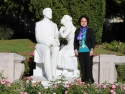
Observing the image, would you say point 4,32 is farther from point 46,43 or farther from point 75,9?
point 46,43

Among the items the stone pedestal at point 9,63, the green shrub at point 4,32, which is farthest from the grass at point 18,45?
the stone pedestal at point 9,63

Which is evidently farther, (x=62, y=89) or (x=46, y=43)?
(x=46, y=43)

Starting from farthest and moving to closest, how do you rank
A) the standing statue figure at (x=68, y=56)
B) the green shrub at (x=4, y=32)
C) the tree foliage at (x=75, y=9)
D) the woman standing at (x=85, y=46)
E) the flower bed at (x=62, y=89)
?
the green shrub at (x=4, y=32) < the tree foliage at (x=75, y=9) < the standing statue figure at (x=68, y=56) < the woman standing at (x=85, y=46) < the flower bed at (x=62, y=89)

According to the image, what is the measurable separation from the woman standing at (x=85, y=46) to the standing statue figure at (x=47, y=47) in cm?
52

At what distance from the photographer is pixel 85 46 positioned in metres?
7.15

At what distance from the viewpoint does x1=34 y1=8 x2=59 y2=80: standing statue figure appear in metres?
7.20

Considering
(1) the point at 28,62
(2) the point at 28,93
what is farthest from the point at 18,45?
(2) the point at 28,93

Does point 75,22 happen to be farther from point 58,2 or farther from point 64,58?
point 64,58

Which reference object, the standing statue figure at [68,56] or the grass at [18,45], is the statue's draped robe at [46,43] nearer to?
the standing statue figure at [68,56]

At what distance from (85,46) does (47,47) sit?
84 centimetres

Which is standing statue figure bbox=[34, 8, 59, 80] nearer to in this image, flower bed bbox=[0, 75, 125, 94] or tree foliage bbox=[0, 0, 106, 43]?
flower bed bbox=[0, 75, 125, 94]

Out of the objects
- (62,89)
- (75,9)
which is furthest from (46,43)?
(75,9)

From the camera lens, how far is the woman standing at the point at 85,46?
23.4ft

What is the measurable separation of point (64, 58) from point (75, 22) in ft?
26.0
